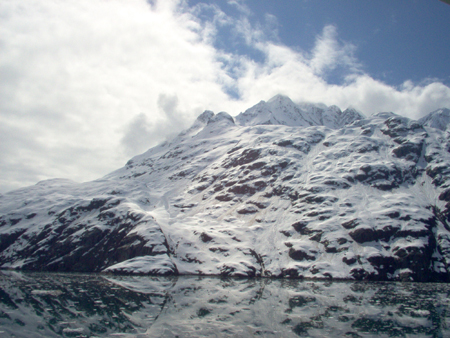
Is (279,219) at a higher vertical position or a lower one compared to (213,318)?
higher

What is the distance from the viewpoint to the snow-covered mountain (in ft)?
318

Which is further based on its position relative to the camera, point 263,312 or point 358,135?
point 358,135

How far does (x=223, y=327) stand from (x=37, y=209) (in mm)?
163387

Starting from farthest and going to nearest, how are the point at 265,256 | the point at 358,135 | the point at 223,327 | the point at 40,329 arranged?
1. the point at 358,135
2. the point at 265,256
3. the point at 223,327
4. the point at 40,329

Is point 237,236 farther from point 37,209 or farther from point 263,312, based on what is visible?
point 37,209

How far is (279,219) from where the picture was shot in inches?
4970

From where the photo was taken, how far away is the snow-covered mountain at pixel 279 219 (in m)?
96.9

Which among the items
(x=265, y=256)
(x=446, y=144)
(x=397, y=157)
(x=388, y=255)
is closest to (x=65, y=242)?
(x=265, y=256)

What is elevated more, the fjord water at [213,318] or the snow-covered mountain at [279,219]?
the snow-covered mountain at [279,219]

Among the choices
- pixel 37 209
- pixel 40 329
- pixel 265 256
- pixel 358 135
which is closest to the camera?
pixel 40 329

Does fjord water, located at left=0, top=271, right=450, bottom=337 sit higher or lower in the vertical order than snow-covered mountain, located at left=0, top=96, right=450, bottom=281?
lower

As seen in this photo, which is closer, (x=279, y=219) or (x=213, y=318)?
(x=213, y=318)

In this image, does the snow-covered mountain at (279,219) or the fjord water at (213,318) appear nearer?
the fjord water at (213,318)

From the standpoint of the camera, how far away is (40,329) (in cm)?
2466
